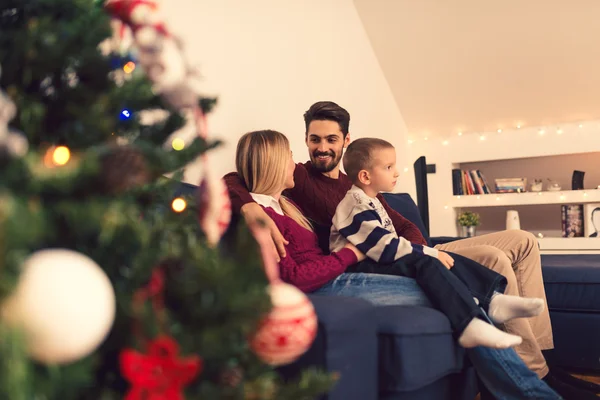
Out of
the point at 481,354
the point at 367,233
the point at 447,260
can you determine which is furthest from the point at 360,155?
the point at 481,354

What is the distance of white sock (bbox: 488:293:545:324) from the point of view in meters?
1.47

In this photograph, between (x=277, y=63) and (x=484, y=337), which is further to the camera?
(x=277, y=63)

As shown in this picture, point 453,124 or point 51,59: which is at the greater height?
point 453,124

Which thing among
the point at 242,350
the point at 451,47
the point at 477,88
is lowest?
the point at 242,350

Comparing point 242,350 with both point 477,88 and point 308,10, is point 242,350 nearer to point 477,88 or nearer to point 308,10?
point 308,10

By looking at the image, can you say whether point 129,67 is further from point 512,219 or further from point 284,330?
point 512,219

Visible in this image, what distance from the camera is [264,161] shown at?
1.64 meters

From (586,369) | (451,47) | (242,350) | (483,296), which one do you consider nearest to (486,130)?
(451,47)

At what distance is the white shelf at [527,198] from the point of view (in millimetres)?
4145

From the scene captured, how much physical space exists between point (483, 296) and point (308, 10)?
1922 millimetres

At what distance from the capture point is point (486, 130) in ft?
14.7

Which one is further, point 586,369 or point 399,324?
point 586,369

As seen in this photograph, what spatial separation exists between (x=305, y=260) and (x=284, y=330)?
2.96 feet

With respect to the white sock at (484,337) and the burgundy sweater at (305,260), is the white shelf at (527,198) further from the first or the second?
the white sock at (484,337)
